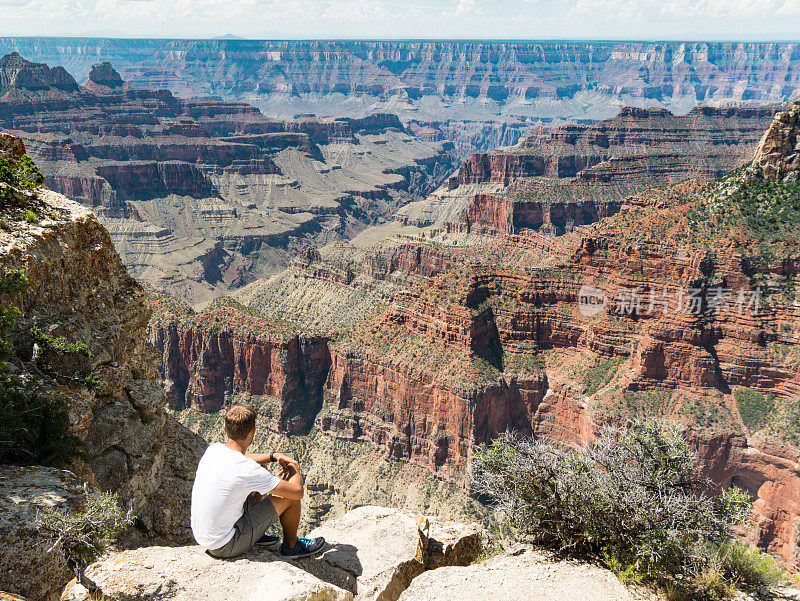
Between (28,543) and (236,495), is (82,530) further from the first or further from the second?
(236,495)

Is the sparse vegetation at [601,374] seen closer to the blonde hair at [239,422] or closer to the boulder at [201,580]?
the boulder at [201,580]

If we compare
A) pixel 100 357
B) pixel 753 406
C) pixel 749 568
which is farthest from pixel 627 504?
pixel 753 406

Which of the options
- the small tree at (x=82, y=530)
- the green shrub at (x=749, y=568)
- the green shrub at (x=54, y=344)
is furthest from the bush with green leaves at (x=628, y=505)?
the green shrub at (x=54, y=344)

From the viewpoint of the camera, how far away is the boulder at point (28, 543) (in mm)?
11430

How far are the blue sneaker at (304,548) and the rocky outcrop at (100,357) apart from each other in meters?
5.39

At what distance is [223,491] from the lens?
12766mm

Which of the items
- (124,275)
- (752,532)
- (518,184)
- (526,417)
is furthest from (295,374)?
(518,184)

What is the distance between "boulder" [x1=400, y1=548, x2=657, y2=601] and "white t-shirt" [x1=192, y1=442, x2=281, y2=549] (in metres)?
4.27

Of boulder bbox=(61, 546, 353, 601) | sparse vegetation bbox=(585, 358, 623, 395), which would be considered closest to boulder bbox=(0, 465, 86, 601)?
boulder bbox=(61, 546, 353, 601)

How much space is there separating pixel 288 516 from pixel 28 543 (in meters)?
5.03

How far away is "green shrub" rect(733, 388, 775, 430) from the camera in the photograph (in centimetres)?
5522

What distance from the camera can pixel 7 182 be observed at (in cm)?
1716

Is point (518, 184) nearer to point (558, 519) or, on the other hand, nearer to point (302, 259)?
point (302, 259)

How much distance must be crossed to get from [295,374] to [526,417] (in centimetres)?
2902
